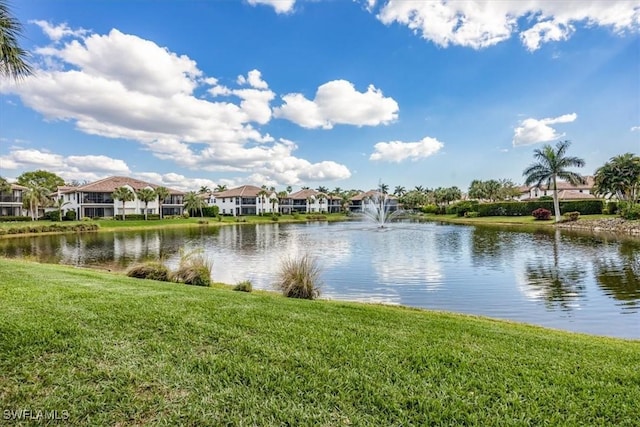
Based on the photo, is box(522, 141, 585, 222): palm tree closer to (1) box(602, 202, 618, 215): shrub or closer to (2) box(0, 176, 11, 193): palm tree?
(1) box(602, 202, 618, 215): shrub

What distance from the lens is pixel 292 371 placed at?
401 cm

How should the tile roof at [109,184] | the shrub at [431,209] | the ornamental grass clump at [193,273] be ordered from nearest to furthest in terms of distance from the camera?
the ornamental grass clump at [193,273] → the tile roof at [109,184] → the shrub at [431,209]

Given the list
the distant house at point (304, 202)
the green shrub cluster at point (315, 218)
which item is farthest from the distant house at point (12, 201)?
the distant house at point (304, 202)

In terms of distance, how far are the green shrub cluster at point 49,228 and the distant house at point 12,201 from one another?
24.6 metres

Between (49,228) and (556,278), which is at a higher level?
(49,228)

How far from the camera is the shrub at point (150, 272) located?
1220 cm

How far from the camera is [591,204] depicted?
48.8 m

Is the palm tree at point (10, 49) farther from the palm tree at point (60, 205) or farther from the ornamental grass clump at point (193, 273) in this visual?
the palm tree at point (60, 205)

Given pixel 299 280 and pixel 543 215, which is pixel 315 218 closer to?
pixel 543 215

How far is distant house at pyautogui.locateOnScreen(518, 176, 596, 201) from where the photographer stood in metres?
69.8

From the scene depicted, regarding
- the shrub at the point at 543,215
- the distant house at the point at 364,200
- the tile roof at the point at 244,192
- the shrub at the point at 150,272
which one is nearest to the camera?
the shrub at the point at 150,272

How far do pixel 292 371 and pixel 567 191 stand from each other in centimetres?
8604

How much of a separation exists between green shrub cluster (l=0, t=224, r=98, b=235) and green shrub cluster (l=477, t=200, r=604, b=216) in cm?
5855

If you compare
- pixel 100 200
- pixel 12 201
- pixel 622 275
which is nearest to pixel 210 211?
pixel 100 200
